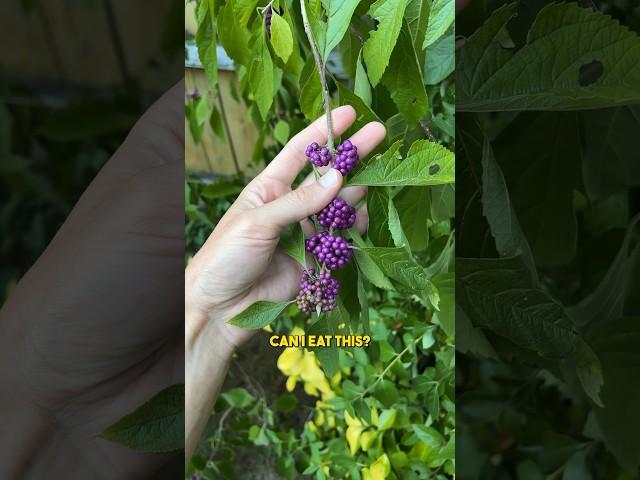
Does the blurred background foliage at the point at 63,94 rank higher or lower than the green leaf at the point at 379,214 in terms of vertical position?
higher

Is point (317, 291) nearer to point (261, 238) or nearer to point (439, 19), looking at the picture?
point (261, 238)

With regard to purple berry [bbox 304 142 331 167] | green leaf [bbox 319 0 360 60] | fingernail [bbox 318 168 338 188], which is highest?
green leaf [bbox 319 0 360 60]

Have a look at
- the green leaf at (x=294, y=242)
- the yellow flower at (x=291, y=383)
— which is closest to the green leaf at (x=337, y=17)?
the green leaf at (x=294, y=242)

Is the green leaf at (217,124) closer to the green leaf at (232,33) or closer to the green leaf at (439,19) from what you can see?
the green leaf at (232,33)

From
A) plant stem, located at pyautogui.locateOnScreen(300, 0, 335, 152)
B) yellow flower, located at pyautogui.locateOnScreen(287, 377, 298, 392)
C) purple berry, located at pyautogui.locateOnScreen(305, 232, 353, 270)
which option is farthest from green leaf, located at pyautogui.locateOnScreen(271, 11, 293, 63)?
yellow flower, located at pyautogui.locateOnScreen(287, 377, 298, 392)

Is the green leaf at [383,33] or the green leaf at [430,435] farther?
the green leaf at [430,435]

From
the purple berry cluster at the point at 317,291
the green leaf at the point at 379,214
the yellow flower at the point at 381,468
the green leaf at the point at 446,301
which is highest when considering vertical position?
the green leaf at the point at 379,214

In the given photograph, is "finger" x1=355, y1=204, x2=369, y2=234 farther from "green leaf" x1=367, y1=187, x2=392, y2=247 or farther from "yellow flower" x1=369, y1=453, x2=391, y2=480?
"yellow flower" x1=369, y1=453, x2=391, y2=480
